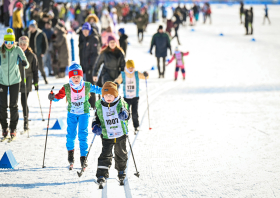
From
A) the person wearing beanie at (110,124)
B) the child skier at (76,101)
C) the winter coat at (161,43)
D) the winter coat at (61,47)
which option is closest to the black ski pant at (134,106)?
the child skier at (76,101)

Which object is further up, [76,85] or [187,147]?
[76,85]

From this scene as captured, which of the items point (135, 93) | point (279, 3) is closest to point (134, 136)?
point (135, 93)

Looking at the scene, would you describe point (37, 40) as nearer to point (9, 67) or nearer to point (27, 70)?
point (27, 70)

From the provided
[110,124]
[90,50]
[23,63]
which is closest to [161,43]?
[90,50]

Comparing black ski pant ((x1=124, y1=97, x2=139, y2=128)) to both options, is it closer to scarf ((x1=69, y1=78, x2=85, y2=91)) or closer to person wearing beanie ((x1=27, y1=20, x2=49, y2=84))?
scarf ((x1=69, y1=78, x2=85, y2=91))

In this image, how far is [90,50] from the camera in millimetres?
9195

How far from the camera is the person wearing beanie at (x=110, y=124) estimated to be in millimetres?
5090

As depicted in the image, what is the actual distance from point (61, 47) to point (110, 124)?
25.9ft

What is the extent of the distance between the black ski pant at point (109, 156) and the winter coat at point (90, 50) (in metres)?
4.24

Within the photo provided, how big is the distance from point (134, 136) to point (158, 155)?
3.77 ft

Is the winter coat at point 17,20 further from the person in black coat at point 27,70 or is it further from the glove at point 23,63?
the glove at point 23,63

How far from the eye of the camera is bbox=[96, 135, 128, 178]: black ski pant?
5.21m

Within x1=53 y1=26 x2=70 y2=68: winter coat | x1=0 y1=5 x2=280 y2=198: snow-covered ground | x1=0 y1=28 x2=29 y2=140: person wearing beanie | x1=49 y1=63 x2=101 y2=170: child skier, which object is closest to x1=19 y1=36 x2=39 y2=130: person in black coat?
x1=0 y1=28 x2=29 y2=140: person wearing beanie

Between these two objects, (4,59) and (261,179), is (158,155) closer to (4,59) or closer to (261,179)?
(261,179)
